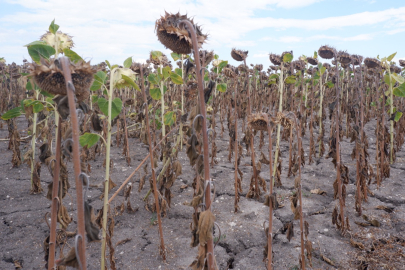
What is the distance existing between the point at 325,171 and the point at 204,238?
3.61 metres

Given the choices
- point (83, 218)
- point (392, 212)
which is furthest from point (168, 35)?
point (392, 212)

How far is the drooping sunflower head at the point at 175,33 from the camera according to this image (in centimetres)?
121

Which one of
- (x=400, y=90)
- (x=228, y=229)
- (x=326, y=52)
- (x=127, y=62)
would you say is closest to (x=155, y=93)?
(x=127, y=62)

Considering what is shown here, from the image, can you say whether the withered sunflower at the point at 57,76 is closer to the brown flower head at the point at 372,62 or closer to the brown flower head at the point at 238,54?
the brown flower head at the point at 238,54

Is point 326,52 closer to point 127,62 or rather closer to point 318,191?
point 318,191

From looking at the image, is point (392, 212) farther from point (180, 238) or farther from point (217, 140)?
point (217, 140)

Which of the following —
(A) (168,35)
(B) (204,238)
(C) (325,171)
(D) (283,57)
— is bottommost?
(C) (325,171)

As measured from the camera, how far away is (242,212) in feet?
9.98

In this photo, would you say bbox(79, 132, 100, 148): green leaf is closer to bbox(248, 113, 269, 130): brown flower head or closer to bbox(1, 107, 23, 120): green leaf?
bbox(1, 107, 23, 120): green leaf

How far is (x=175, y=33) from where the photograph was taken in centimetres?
123

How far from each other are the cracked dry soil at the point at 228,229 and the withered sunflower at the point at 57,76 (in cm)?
131

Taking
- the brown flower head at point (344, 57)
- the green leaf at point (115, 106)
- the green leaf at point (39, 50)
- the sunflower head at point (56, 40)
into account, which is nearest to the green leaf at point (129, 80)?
the green leaf at point (115, 106)

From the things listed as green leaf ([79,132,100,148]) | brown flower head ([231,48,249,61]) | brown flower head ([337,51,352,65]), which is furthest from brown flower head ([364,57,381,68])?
green leaf ([79,132,100,148])

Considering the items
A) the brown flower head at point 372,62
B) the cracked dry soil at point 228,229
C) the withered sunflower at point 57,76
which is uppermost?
the brown flower head at point 372,62
